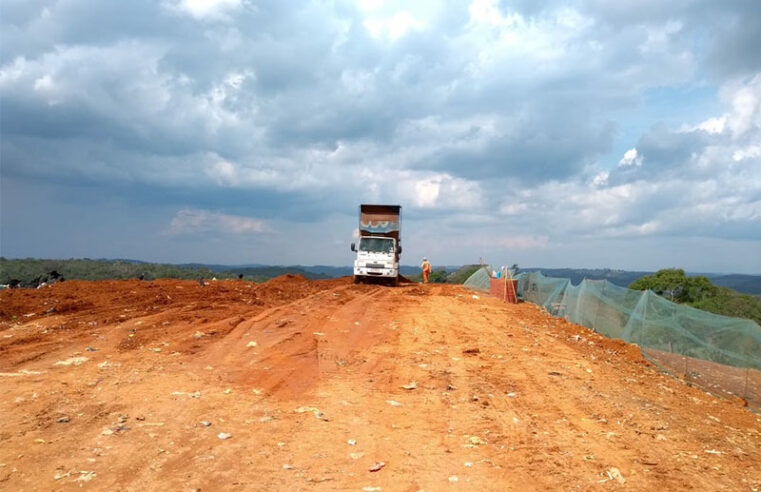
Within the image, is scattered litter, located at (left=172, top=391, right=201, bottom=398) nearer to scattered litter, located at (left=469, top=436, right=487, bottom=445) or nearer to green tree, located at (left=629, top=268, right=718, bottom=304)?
scattered litter, located at (left=469, top=436, right=487, bottom=445)

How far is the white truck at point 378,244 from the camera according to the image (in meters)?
27.1

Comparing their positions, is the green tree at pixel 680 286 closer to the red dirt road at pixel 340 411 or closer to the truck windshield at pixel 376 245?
the truck windshield at pixel 376 245

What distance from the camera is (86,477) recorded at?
16.5 ft

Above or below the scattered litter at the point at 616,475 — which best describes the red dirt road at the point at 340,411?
above

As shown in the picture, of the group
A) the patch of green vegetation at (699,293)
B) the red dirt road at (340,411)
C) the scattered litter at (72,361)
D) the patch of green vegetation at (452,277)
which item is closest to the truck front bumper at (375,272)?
the red dirt road at (340,411)

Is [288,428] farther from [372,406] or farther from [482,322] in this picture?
[482,322]

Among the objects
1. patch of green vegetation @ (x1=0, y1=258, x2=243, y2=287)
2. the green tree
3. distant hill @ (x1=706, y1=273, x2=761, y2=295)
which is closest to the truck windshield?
patch of green vegetation @ (x1=0, y1=258, x2=243, y2=287)

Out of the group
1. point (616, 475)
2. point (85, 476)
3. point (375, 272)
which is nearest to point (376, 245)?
point (375, 272)

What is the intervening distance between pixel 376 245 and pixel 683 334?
17906 millimetres

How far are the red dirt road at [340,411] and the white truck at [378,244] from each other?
43.5 ft

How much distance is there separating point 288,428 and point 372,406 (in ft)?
4.69

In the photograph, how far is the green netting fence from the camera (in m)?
9.97

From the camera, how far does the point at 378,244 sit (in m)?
27.8

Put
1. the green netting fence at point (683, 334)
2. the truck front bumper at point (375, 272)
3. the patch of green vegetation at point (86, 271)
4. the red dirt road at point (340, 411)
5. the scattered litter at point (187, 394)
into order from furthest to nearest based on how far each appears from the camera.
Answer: the patch of green vegetation at point (86, 271) < the truck front bumper at point (375, 272) < the green netting fence at point (683, 334) < the scattered litter at point (187, 394) < the red dirt road at point (340, 411)
